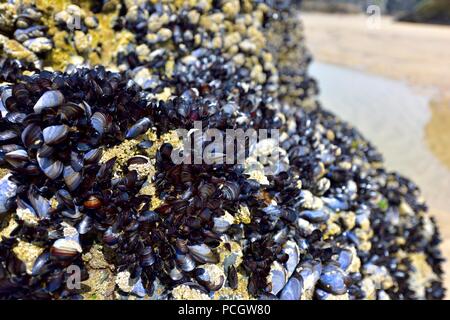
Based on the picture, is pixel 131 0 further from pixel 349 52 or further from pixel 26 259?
pixel 349 52

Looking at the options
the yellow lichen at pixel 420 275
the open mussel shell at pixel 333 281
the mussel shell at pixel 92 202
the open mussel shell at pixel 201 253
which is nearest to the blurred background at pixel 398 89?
the yellow lichen at pixel 420 275

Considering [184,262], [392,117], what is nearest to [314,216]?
[184,262]

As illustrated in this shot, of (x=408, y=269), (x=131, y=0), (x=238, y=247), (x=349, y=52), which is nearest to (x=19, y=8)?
(x=131, y=0)

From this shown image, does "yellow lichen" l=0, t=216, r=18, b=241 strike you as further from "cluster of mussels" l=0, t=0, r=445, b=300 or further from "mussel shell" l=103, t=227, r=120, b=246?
"mussel shell" l=103, t=227, r=120, b=246

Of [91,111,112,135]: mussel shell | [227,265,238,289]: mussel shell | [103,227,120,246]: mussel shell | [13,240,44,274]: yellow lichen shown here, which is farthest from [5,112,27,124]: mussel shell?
[227,265,238,289]: mussel shell

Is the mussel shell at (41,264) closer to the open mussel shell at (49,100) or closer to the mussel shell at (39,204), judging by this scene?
the mussel shell at (39,204)

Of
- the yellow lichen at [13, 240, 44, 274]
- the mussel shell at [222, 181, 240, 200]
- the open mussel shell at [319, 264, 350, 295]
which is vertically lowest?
the open mussel shell at [319, 264, 350, 295]

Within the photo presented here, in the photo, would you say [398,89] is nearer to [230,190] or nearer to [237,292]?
[230,190]
